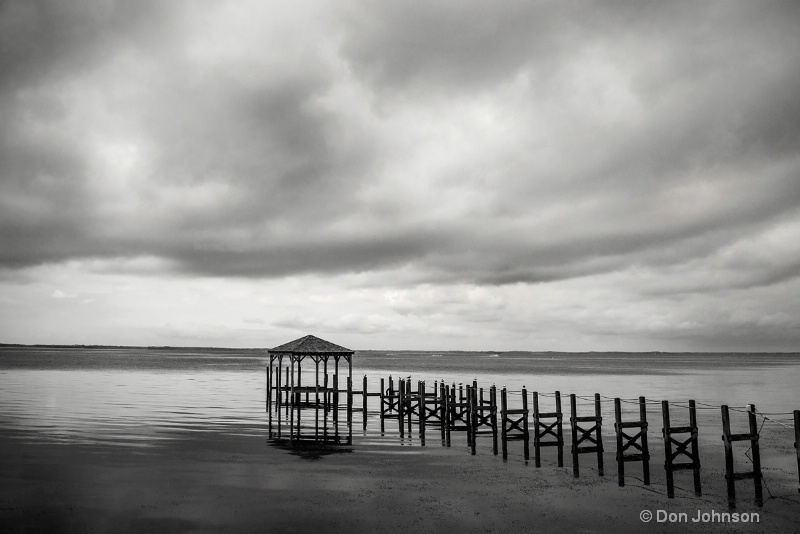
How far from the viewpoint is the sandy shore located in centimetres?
1324

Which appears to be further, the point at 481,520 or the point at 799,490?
the point at 799,490

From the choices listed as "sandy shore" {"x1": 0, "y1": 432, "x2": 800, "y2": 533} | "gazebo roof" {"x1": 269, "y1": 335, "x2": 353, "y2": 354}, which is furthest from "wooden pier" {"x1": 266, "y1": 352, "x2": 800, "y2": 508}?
"gazebo roof" {"x1": 269, "y1": 335, "x2": 353, "y2": 354}

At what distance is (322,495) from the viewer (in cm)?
1554

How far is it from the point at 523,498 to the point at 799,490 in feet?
25.6

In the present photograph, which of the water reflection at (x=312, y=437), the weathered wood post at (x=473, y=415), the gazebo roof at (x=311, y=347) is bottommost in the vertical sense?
the water reflection at (x=312, y=437)

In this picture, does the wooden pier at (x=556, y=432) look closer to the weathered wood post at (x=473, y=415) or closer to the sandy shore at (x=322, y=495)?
the weathered wood post at (x=473, y=415)

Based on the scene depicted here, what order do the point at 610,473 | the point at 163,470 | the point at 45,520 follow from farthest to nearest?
the point at 610,473 < the point at 163,470 < the point at 45,520

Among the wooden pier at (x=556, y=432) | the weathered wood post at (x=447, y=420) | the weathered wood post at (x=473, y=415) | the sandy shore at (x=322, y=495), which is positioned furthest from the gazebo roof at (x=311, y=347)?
the sandy shore at (x=322, y=495)

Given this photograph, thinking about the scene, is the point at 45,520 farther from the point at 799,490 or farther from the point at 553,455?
the point at 799,490

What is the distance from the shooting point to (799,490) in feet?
54.2

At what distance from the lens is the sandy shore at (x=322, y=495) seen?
43.4ft

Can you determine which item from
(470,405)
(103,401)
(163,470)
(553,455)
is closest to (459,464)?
(553,455)

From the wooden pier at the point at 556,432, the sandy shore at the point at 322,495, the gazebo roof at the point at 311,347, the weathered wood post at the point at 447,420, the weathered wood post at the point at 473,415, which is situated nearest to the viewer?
the sandy shore at the point at 322,495

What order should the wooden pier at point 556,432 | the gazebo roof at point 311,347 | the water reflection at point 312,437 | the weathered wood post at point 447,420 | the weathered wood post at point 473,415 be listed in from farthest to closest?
1. the gazebo roof at point 311,347
2. the weathered wood post at point 447,420
3. the weathered wood post at point 473,415
4. the water reflection at point 312,437
5. the wooden pier at point 556,432
